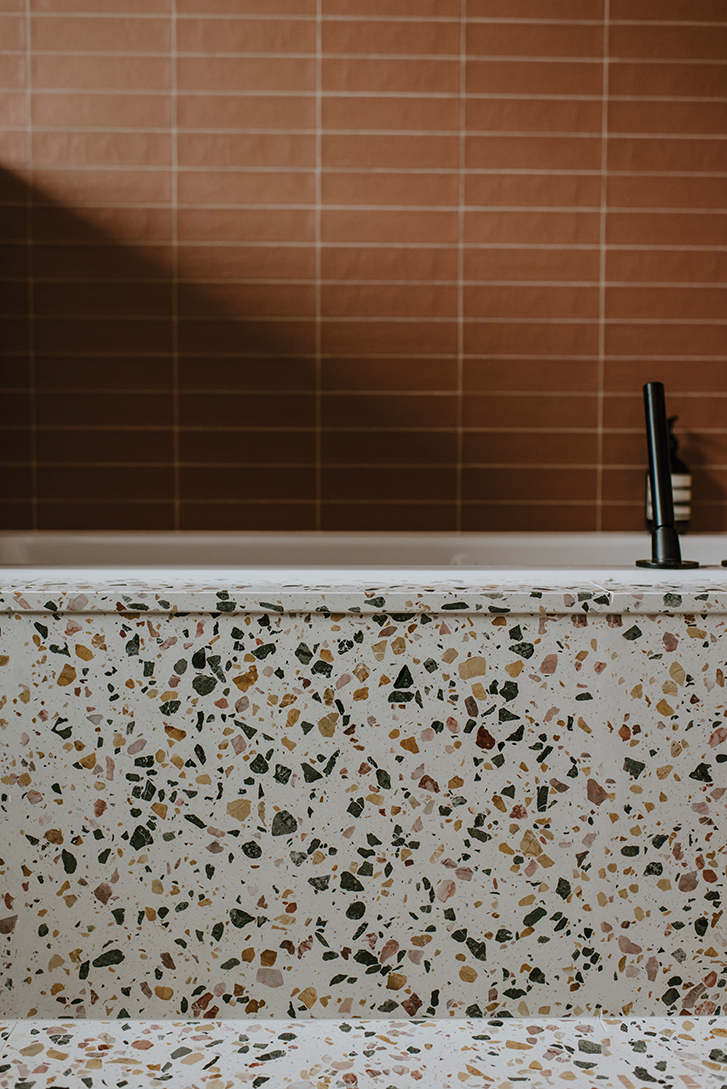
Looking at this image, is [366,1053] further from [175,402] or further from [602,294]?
[602,294]

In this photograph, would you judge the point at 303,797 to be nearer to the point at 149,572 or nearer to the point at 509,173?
the point at 149,572

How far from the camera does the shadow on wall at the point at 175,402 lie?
228cm

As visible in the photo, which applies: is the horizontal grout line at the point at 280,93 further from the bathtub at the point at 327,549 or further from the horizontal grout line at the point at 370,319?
the bathtub at the point at 327,549

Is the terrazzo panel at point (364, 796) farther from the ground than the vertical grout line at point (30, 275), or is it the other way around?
the vertical grout line at point (30, 275)

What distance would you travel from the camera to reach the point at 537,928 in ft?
2.70

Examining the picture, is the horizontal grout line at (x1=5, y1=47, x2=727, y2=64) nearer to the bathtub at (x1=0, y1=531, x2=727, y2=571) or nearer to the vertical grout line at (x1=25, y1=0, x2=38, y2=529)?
the vertical grout line at (x1=25, y1=0, x2=38, y2=529)

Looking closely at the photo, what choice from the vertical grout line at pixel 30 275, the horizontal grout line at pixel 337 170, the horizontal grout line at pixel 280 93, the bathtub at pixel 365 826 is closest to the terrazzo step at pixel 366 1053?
the bathtub at pixel 365 826

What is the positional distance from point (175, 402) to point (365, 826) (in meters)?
1.69

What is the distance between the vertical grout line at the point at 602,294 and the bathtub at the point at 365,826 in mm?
1586

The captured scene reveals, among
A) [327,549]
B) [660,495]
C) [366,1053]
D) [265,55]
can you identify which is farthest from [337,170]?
[366,1053]

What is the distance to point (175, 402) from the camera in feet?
7.54

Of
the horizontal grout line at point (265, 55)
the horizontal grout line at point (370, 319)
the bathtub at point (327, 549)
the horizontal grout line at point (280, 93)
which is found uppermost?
the horizontal grout line at point (265, 55)

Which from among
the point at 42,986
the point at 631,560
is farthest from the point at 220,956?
the point at 631,560

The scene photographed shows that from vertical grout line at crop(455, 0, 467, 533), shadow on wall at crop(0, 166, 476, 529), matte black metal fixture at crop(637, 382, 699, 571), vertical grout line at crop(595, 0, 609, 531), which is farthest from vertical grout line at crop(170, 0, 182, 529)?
matte black metal fixture at crop(637, 382, 699, 571)
